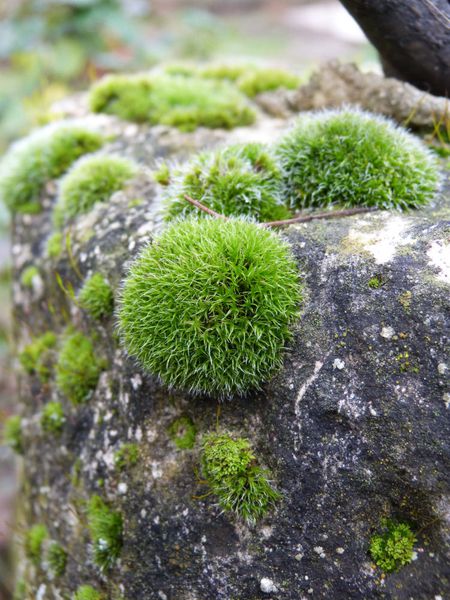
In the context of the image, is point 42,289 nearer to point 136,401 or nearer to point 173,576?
point 136,401

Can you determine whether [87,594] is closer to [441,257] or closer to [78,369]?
[78,369]

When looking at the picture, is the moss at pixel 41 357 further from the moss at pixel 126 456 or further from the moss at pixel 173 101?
the moss at pixel 173 101

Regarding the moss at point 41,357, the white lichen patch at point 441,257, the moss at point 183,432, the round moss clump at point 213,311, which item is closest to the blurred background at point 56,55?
the moss at point 41,357

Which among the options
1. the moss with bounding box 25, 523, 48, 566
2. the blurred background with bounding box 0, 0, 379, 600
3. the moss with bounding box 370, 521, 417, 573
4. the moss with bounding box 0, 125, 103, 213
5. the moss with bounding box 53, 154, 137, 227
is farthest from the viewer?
the blurred background with bounding box 0, 0, 379, 600

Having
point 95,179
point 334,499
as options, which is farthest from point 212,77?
point 334,499

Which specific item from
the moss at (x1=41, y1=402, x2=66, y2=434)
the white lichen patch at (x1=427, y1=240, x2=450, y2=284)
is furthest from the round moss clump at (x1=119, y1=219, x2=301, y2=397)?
the moss at (x1=41, y1=402, x2=66, y2=434)

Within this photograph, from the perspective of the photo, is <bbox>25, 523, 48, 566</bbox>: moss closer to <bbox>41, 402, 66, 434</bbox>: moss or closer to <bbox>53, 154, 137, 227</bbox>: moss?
<bbox>41, 402, 66, 434</bbox>: moss
